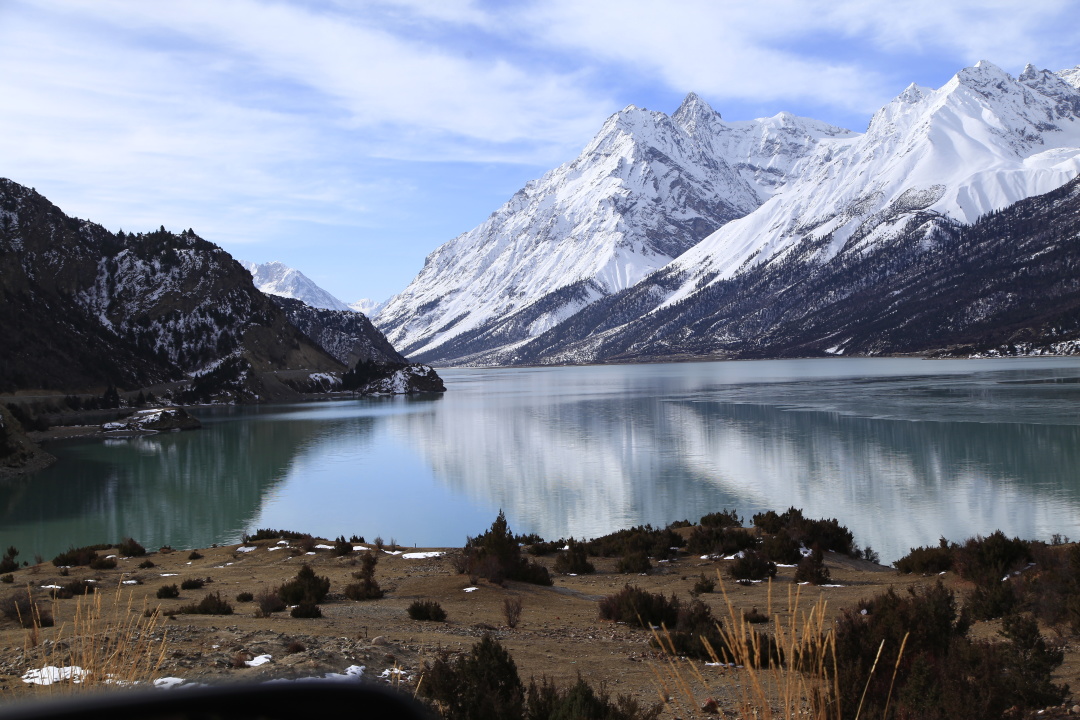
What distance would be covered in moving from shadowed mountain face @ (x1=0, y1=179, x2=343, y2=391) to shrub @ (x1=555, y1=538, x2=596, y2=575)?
263ft

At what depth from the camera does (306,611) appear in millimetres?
11781

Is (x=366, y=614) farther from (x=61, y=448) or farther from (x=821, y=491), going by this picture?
(x=61, y=448)

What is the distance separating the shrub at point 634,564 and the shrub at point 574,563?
26.1 inches

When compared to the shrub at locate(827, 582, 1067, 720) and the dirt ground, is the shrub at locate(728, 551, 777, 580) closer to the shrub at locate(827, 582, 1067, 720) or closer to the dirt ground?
the dirt ground

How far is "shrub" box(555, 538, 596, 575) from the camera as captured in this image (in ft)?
57.4

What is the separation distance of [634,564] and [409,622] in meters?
7.04

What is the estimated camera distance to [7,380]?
235 feet

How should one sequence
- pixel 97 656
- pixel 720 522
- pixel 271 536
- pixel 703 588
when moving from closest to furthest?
pixel 97 656 < pixel 703 588 < pixel 720 522 < pixel 271 536

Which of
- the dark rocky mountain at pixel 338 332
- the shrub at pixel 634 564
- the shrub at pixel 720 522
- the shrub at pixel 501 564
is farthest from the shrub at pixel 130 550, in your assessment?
the dark rocky mountain at pixel 338 332

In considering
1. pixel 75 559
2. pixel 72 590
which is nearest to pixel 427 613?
pixel 72 590

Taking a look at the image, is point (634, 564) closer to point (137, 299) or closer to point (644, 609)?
point (644, 609)

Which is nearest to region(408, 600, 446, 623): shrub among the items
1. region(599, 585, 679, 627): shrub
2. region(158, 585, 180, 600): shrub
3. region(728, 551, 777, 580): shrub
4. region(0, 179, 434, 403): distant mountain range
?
region(599, 585, 679, 627): shrub

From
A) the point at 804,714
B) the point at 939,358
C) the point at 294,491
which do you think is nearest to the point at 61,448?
the point at 294,491

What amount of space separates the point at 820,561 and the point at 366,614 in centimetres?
883
